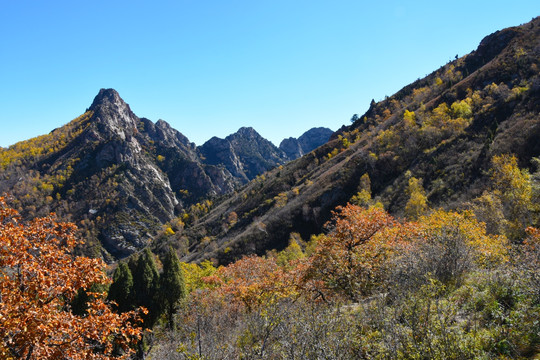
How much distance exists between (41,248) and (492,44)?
6177 inches

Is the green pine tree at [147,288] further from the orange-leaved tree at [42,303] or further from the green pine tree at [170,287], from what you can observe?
the orange-leaved tree at [42,303]

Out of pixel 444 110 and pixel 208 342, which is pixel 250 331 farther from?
pixel 444 110

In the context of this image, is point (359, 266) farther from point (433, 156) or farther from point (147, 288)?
point (433, 156)

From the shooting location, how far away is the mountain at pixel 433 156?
185 feet

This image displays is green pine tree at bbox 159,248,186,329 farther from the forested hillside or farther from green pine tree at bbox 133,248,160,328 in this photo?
green pine tree at bbox 133,248,160,328

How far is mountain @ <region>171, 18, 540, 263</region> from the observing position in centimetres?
5629

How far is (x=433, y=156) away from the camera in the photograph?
233 feet

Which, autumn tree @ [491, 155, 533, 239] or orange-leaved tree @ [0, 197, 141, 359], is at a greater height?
orange-leaved tree @ [0, 197, 141, 359]

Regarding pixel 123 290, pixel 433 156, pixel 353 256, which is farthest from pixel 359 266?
pixel 433 156

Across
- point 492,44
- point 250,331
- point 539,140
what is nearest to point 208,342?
point 250,331

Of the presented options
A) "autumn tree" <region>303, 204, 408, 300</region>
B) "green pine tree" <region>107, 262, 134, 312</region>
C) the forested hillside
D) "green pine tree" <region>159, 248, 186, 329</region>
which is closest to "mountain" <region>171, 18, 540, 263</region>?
the forested hillside

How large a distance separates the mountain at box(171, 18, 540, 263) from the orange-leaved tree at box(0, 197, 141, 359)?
53.5 metres

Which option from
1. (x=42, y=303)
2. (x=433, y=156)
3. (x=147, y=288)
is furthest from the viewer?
(x=433, y=156)

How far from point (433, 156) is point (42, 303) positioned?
79.7m
